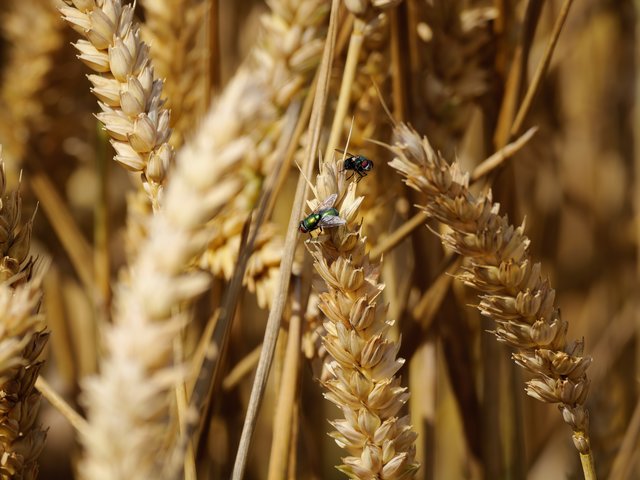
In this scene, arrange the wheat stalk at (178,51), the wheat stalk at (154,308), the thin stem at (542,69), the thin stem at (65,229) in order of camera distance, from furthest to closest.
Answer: the thin stem at (65,229) → the wheat stalk at (178,51) → the thin stem at (542,69) → the wheat stalk at (154,308)

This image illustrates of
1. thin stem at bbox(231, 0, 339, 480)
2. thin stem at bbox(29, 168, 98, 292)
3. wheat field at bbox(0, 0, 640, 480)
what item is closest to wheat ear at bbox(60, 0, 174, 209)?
wheat field at bbox(0, 0, 640, 480)

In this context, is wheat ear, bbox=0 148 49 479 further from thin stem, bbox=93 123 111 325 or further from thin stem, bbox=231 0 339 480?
thin stem, bbox=93 123 111 325

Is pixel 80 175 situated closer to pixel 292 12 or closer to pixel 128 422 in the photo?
pixel 292 12

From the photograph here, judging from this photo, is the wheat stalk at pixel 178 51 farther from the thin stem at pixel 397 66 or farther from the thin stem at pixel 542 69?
the thin stem at pixel 542 69

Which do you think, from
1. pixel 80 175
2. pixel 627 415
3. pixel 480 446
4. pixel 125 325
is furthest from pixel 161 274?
pixel 80 175

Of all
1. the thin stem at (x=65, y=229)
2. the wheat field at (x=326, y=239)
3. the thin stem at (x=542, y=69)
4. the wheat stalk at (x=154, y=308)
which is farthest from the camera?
the thin stem at (x=65, y=229)

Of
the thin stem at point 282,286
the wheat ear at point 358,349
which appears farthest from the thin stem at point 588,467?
the thin stem at point 282,286
